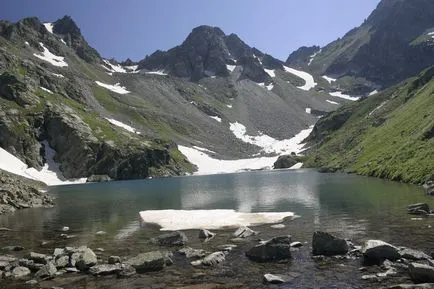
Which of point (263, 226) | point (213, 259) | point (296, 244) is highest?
point (263, 226)

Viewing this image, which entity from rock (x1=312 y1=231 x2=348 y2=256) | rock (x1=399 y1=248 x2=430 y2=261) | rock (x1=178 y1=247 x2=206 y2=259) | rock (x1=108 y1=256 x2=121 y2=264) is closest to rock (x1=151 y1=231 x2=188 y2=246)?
rock (x1=178 y1=247 x2=206 y2=259)

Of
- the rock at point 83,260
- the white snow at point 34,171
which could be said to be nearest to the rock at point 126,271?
the rock at point 83,260

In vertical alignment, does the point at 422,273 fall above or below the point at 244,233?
below

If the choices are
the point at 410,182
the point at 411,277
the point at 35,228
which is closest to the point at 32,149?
the point at 35,228

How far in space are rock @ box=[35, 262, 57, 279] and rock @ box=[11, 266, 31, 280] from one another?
3.39 feet

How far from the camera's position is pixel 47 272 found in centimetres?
2980

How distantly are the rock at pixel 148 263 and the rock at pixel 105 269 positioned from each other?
1.04 metres

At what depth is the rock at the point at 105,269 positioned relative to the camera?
29691mm

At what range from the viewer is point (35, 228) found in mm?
52656

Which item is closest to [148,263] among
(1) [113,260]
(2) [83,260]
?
(1) [113,260]

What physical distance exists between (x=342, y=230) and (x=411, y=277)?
16359mm

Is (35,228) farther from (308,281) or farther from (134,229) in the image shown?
(308,281)

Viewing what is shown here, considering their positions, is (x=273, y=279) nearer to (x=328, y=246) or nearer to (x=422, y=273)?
(x=328, y=246)

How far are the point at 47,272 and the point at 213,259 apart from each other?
11.8 m
